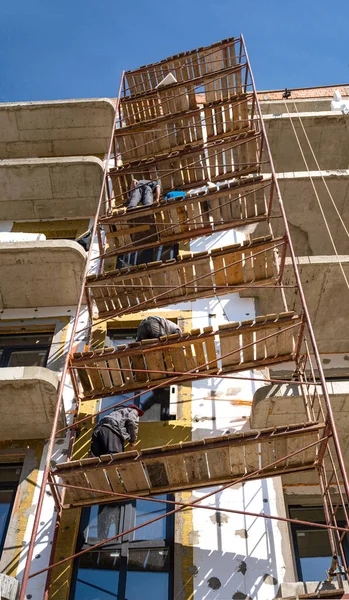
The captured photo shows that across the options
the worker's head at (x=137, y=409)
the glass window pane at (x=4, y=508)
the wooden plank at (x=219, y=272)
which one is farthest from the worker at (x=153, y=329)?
the glass window pane at (x=4, y=508)

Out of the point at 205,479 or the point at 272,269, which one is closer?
the point at 205,479

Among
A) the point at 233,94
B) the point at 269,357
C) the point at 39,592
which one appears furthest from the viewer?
the point at 233,94

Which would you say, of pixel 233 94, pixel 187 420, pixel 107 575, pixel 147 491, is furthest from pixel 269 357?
pixel 233 94

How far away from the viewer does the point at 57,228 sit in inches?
619

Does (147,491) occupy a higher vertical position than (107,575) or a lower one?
higher

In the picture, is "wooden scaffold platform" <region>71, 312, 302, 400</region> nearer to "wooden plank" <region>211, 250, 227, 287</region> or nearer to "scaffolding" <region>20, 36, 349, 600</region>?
"scaffolding" <region>20, 36, 349, 600</region>

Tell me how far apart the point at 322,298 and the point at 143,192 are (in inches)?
174

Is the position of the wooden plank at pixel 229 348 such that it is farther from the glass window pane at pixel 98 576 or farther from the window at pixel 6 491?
the window at pixel 6 491

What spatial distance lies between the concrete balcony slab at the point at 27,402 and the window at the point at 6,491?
0.50 metres

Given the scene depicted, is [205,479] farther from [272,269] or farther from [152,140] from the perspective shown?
[152,140]

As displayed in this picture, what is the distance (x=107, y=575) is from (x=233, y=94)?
13.3 metres

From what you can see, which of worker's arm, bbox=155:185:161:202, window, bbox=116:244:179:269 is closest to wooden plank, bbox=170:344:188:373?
window, bbox=116:244:179:269

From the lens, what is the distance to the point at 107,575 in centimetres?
859

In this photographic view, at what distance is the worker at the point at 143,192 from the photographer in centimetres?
1334
